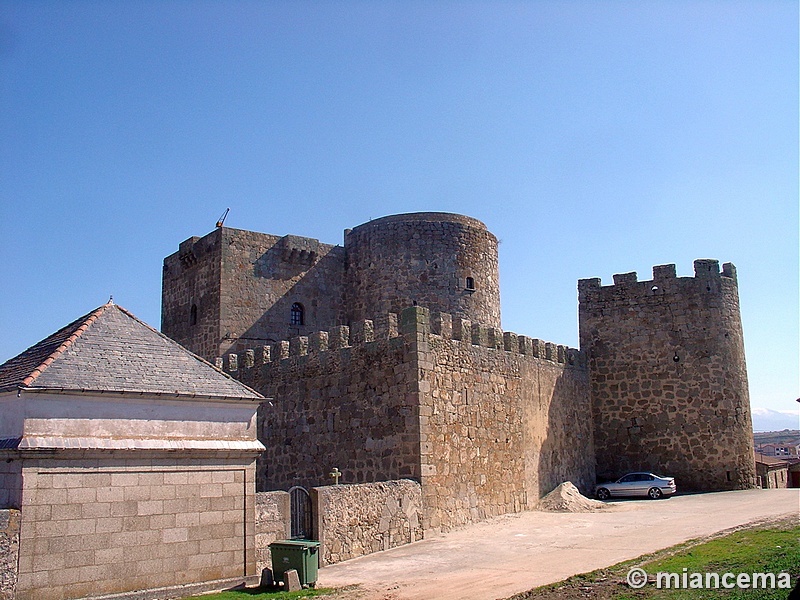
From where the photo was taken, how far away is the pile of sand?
20.5 metres

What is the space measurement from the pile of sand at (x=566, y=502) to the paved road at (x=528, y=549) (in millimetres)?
746

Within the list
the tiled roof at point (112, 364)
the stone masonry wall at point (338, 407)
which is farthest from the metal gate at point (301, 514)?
the stone masonry wall at point (338, 407)

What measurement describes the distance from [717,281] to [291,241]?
13903 millimetres

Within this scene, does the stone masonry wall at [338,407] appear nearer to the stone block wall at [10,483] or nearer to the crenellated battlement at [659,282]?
the stone block wall at [10,483]

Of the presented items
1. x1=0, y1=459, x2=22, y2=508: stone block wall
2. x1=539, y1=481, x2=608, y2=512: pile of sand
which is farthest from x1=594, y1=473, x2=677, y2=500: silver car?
x1=0, y1=459, x2=22, y2=508: stone block wall

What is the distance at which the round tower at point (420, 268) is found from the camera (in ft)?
84.9

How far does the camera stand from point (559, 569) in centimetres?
1204

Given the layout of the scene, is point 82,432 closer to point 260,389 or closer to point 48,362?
point 48,362

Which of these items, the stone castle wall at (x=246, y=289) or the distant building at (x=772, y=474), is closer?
the stone castle wall at (x=246, y=289)

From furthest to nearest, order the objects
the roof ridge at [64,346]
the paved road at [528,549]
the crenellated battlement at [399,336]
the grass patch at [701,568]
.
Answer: the crenellated battlement at [399,336] < the paved road at [528,549] < the roof ridge at [64,346] < the grass patch at [701,568]

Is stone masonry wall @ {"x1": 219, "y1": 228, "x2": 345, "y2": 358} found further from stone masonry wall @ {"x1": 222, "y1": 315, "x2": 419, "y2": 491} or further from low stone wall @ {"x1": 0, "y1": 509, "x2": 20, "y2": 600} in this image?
low stone wall @ {"x1": 0, "y1": 509, "x2": 20, "y2": 600}

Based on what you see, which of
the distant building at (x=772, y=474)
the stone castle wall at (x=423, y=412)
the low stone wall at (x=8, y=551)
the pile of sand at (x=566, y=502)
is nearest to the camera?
the low stone wall at (x=8, y=551)

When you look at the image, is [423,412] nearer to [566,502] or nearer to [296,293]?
[566,502]

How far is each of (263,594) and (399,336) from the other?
7.48 meters
